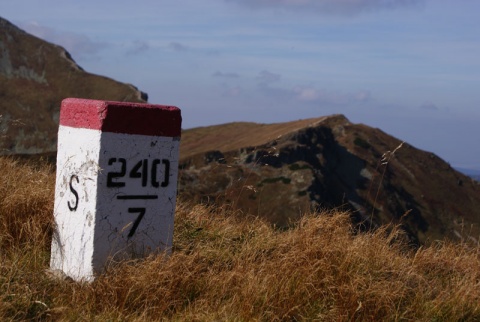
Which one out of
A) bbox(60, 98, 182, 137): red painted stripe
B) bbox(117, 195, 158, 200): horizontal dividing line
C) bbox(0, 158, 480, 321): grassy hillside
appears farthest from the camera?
bbox(117, 195, 158, 200): horizontal dividing line

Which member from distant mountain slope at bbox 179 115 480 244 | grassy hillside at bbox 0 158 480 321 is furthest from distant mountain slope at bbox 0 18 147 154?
grassy hillside at bbox 0 158 480 321

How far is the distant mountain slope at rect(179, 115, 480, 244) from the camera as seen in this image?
76.8 meters

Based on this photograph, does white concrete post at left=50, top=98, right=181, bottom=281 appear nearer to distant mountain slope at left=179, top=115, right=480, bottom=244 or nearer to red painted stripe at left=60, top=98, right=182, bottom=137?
red painted stripe at left=60, top=98, right=182, bottom=137

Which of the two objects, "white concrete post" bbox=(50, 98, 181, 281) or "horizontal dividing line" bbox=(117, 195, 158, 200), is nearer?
"white concrete post" bbox=(50, 98, 181, 281)

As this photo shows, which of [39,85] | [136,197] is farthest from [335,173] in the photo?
[136,197]

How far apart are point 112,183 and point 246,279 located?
1.19 meters

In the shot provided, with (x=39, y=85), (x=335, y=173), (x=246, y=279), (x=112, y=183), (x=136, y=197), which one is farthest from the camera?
(x=39, y=85)

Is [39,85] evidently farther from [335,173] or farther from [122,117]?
[122,117]

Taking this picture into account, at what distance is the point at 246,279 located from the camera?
513 centimetres

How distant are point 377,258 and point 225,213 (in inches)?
89.5

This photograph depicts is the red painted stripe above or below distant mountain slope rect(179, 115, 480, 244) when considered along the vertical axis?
above

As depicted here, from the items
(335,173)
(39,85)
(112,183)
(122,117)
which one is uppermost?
(39,85)

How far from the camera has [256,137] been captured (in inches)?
4053

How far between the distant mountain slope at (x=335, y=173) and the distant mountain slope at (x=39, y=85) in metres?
18.2
